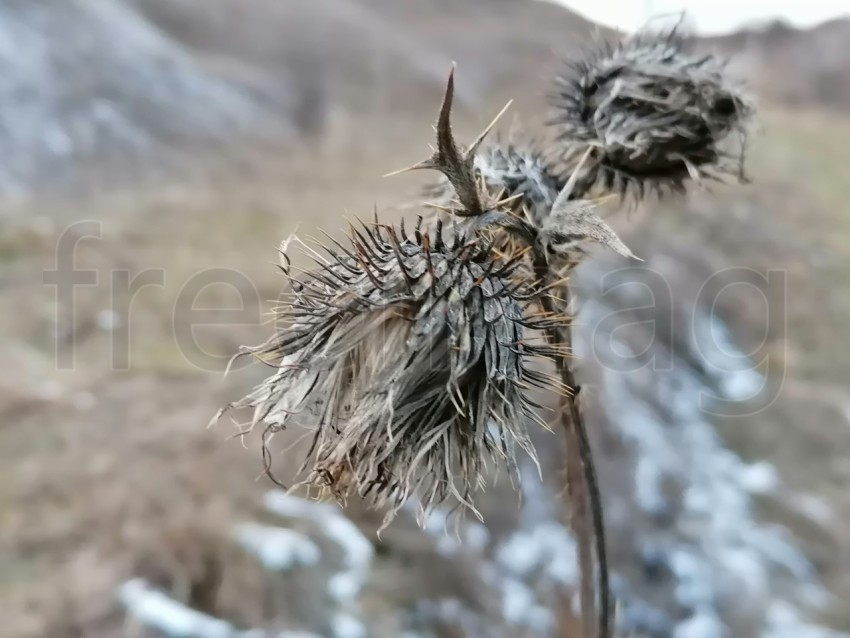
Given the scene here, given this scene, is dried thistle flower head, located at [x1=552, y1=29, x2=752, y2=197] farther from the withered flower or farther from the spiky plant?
the withered flower

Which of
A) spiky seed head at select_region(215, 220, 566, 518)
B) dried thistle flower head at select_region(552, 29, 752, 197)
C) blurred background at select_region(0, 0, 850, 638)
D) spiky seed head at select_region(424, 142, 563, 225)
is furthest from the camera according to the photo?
blurred background at select_region(0, 0, 850, 638)

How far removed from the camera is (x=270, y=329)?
2393 mm

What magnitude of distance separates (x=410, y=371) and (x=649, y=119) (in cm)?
56

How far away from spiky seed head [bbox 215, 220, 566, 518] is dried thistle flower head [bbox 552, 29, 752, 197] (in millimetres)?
368

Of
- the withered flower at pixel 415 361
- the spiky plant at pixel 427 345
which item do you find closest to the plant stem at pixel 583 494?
the spiky plant at pixel 427 345

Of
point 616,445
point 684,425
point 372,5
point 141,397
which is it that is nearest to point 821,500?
point 684,425

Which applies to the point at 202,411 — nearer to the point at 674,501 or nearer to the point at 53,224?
the point at 53,224

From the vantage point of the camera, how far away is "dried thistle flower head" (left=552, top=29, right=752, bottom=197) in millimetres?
940

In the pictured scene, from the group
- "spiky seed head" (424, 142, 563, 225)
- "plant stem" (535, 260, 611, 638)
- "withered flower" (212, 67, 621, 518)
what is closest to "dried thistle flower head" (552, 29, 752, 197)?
"spiky seed head" (424, 142, 563, 225)

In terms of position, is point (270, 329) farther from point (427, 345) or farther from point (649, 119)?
point (427, 345)

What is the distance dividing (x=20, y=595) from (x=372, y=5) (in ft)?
10.9

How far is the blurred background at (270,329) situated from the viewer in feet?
5.72

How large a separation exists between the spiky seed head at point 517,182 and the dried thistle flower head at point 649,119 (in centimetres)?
9

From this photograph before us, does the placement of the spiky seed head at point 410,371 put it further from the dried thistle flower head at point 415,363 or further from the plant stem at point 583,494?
the plant stem at point 583,494
